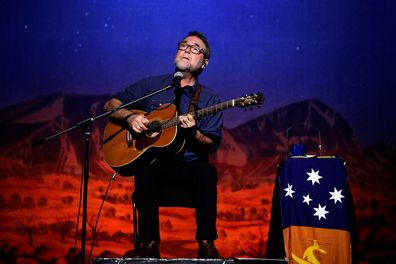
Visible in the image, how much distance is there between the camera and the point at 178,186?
9.29 ft

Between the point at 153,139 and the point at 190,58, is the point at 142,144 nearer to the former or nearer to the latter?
the point at 153,139

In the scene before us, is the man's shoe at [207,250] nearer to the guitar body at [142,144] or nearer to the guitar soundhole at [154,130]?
the guitar body at [142,144]

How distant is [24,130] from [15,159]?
0.33 meters

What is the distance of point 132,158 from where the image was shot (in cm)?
277

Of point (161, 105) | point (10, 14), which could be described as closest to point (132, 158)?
point (161, 105)

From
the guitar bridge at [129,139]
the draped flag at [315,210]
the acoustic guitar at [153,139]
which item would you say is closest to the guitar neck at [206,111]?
the acoustic guitar at [153,139]

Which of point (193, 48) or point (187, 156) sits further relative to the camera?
point (193, 48)

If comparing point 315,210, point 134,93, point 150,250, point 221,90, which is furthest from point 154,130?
point 221,90

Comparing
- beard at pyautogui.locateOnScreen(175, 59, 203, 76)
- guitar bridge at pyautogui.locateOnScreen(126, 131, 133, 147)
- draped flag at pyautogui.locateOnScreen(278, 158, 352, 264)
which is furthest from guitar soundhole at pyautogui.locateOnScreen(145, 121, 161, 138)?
draped flag at pyautogui.locateOnScreen(278, 158, 352, 264)

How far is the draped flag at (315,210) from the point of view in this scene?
9.43ft

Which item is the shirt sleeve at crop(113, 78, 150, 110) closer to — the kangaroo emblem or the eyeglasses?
the eyeglasses

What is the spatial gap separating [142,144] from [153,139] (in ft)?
0.28

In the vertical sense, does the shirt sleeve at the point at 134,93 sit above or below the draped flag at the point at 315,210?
above

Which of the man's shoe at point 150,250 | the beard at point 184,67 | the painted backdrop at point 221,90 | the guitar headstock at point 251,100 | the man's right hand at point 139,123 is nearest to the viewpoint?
the man's shoe at point 150,250
